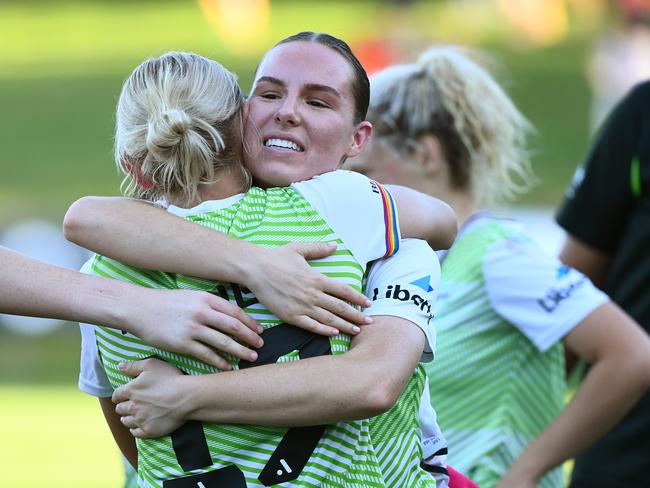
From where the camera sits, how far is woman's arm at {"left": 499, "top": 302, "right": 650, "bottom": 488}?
299cm

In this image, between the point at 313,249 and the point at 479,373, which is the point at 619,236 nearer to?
the point at 479,373

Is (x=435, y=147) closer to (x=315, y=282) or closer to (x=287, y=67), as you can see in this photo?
(x=287, y=67)

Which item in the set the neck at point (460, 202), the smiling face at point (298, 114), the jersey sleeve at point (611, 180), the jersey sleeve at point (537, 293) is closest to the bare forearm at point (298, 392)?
the smiling face at point (298, 114)

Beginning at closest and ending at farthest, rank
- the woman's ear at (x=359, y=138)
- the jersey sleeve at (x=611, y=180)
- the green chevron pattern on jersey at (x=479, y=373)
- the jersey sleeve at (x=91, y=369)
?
the jersey sleeve at (x=91, y=369) < the woman's ear at (x=359, y=138) < the green chevron pattern on jersey at (x=479, y=373) < the jersey sleeve at (x=611, y=180)

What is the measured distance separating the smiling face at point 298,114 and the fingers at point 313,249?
0.26 m

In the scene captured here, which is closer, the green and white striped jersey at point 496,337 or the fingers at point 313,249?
the fingers at point 313,249

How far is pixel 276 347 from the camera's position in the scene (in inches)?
84.9

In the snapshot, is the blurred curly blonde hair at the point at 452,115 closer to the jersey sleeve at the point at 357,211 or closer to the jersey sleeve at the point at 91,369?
the jersey sleeve at the point at 357,211

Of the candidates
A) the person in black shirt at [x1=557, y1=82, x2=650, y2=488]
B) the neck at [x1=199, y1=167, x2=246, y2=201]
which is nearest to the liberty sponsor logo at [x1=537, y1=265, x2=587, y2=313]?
the person in black shirt at [x1=557, y1=82, x2=650, y2=488]

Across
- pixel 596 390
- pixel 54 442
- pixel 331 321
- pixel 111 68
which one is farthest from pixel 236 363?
pixel 111 68

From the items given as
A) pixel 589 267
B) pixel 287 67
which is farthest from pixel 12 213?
pixel 287 67

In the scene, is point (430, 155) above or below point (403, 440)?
above

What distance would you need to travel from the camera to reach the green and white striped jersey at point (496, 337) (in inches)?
119

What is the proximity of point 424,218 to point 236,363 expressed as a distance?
0.54 metres
